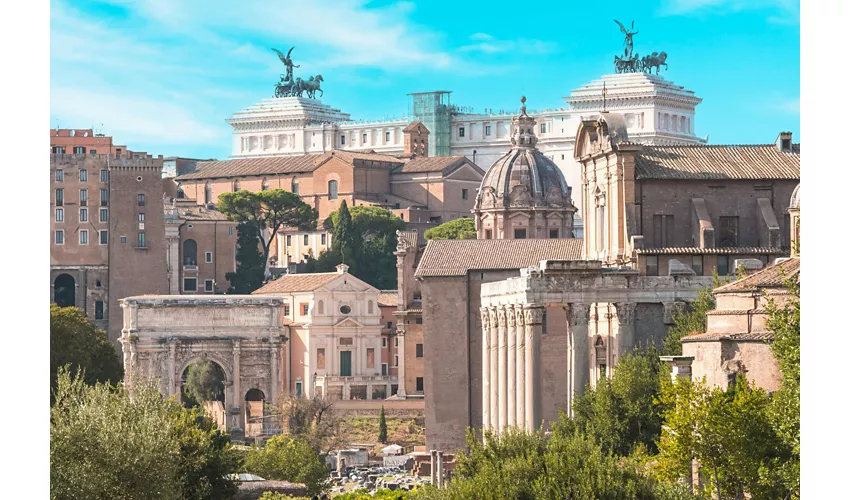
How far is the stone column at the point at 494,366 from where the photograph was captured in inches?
1565

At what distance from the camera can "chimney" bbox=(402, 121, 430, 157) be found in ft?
358

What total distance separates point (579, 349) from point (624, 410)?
14.8 feet

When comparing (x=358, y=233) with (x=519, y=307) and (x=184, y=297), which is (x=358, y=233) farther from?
(x=519, y=307)

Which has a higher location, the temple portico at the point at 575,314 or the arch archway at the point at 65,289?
the arch archway at the point at 65,289

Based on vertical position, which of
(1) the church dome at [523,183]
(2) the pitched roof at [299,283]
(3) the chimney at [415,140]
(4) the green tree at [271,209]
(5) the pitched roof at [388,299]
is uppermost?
(3) the chimney at [415,140]

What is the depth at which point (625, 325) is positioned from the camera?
35.8 meters

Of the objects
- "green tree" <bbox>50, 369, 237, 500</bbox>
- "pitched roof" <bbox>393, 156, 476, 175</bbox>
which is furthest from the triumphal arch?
"green tree" <bbox>50, 369, 237, 500</bbox>

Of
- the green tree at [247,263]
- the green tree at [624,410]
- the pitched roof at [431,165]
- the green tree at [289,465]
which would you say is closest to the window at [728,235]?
the green tree at [624,410]

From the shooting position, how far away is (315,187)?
10175cm

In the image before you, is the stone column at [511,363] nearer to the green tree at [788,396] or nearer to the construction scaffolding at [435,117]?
the green tree at [788,396]

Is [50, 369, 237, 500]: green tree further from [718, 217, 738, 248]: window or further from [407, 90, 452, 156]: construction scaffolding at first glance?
[407, 90, 452, 156]: construction scaffolding

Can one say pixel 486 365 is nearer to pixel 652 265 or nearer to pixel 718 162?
pixel 652 265

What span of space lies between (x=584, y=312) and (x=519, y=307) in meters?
1.45

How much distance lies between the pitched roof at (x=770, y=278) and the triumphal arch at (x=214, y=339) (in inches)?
1675
